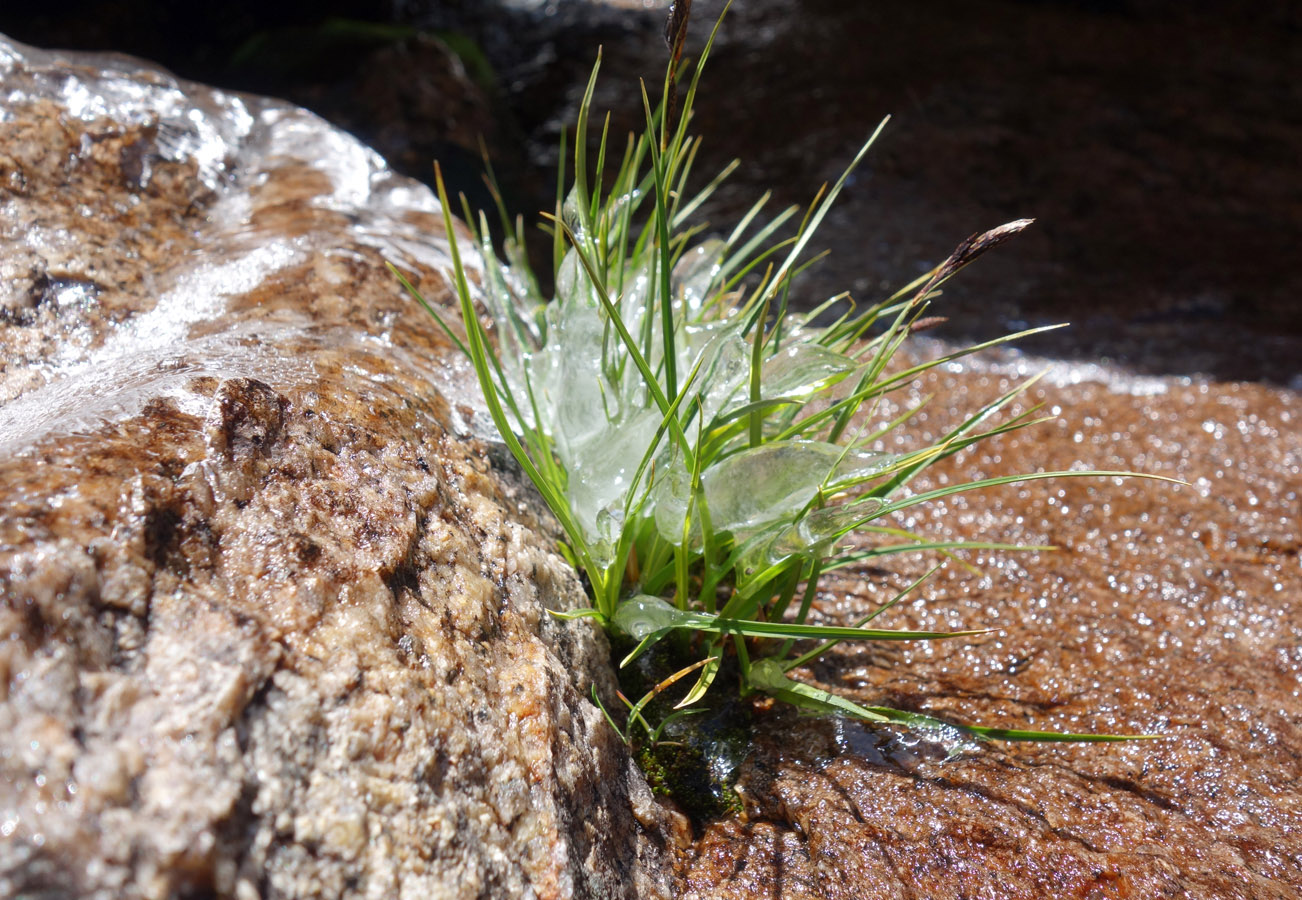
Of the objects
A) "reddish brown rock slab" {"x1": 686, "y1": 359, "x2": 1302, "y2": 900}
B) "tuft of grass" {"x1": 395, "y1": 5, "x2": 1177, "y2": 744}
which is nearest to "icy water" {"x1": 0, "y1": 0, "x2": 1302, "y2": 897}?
"reddish brown rock slab" {"x1": 686, "y1": 359, "x2": 1302, "y2": 900}

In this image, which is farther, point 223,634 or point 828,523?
point 828,523

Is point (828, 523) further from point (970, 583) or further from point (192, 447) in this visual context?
point (192, 447)

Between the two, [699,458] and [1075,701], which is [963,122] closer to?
[1075,701]

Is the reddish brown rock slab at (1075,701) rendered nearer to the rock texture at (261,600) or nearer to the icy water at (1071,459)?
the icy water at (1071,459)

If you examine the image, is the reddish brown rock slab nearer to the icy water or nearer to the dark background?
the icy water

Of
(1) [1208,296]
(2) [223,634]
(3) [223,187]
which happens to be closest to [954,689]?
(2) [223,634]

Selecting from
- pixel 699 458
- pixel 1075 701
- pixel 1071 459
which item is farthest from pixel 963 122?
pixel 699 458

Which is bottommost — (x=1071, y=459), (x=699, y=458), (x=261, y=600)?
(x=1071, y=459)
